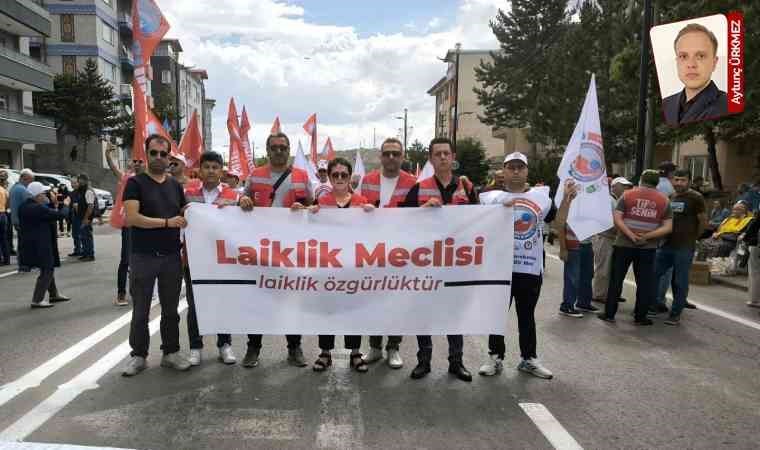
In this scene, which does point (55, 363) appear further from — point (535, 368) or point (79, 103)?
point (79, 103)

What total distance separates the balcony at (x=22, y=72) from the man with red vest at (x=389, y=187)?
31.1 m

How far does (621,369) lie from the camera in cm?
535

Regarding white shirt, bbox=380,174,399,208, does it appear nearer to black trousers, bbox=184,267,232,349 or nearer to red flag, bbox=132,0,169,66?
black trousers, bbox=184,267,232,349

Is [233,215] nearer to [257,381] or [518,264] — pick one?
[257,381]

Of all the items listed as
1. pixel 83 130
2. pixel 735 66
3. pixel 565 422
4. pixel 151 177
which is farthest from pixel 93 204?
pixel 83 130

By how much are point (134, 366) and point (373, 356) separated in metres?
2.04

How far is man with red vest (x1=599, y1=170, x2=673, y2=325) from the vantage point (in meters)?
6.99

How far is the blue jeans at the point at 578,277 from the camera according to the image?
7602 millimetres

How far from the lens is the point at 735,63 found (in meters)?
10.9

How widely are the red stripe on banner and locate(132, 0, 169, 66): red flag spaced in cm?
1000

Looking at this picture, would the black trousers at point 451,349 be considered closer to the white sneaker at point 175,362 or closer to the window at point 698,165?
the white sneaker at point 175,362

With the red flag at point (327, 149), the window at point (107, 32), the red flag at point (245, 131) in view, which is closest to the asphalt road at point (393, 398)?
the red flag at point (245, 131)

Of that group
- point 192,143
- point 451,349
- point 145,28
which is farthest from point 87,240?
point 451,349

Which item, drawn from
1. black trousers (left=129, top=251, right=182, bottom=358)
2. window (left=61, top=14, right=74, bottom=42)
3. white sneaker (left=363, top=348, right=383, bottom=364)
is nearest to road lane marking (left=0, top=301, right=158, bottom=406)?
black trousers (left=129, top=251, right=182, bottom=358)
